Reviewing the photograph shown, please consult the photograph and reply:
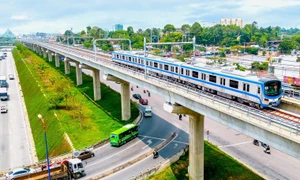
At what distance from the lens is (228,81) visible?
3102 centimetres

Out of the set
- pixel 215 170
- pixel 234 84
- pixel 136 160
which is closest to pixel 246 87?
pixel 234 84

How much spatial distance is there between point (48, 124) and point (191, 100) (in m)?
36.8

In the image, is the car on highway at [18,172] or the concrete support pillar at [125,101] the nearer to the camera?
the car on highway at [18,172]

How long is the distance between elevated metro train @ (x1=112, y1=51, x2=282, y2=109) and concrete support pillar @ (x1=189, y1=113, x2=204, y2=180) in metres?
3.99

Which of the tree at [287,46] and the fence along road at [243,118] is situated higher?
the tree at [287,46]

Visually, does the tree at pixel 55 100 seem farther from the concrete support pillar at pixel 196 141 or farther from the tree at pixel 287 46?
the tree at pixel 287 46

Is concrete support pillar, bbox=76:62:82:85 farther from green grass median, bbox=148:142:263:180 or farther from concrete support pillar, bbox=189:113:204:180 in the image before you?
concrete support pillar, bbox=189:113:204:180

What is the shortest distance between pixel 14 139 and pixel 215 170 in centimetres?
3867

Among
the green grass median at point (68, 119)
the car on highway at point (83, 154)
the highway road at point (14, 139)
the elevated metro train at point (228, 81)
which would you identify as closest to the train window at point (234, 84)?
the elevated metro train at point (228, 81)

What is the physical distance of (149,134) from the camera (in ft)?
156

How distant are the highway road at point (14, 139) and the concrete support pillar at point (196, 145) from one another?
26229mm

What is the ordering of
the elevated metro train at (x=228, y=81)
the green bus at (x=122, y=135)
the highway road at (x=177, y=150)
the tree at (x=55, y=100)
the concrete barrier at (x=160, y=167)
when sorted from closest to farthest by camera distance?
the elevated metro train at (x=228, y=81) < the concrete barrier at (x=160, y=167) < the highway road at (x=177, y=150) < the green bus at (x=122, y=135) < the tree at (x=55, y=100)

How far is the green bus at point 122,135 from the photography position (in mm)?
42781

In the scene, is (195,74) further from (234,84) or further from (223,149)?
(223,149)
